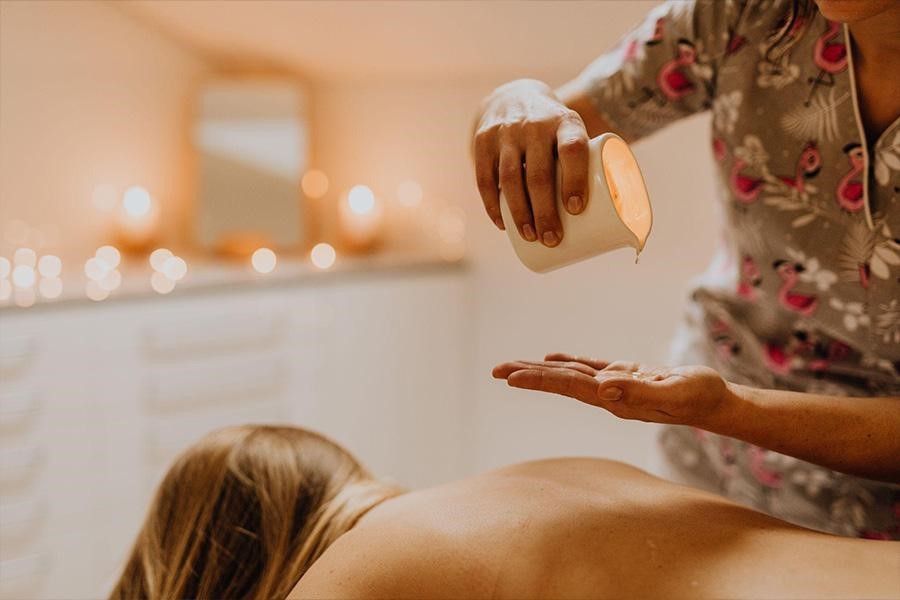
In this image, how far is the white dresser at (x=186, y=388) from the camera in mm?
1465

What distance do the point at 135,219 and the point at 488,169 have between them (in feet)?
A: 5.37

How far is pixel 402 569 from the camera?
82 centimetres

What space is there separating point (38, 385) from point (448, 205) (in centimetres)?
116

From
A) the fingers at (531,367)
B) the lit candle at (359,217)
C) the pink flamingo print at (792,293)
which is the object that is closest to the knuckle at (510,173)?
the fingers at (531,367)

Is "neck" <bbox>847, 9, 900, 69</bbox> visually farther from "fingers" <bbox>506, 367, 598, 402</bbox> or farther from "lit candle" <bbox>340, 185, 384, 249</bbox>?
"lit candle" <bbox>340, 185, 384, 249</bbox>

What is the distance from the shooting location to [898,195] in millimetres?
947

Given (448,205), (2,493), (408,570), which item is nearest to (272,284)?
(448,205)

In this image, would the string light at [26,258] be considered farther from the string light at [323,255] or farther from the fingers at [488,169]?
the fingers at [488,169]

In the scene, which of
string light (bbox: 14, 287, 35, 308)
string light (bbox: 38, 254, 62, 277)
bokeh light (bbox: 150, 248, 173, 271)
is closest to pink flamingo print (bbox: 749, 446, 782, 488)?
string light (bbox: 14, 287, 35, 308)

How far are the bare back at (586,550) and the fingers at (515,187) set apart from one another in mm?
237

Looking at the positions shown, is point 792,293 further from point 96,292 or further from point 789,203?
point 96,292

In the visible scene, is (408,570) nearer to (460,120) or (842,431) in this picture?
(842,431)

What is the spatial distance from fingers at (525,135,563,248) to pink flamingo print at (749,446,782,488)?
52 cm

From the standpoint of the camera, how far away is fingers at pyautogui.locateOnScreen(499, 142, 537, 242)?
0.84 metres
